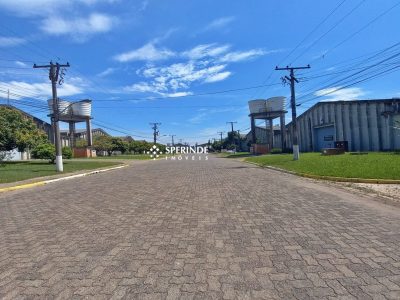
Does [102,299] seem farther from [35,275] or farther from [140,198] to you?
[140,198]

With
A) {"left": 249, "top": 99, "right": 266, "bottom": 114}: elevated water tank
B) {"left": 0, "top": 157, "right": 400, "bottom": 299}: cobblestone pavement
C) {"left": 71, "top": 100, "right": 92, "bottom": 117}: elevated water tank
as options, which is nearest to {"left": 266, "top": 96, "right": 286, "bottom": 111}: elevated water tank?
{"left": 249, "top": 99, "right": 266, "bottom": 114}: elevated water tank

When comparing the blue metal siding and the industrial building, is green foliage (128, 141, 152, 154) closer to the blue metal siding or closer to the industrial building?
the blue metal siding

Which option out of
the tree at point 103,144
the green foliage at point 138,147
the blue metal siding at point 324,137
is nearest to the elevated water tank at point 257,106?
the blue metal siding at point 324,137

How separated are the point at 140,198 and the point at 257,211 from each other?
435 centimetres

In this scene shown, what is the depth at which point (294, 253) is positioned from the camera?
525 centimetres

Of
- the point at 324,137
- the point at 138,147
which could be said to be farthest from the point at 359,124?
the point at 138,147

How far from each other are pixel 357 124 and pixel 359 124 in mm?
310

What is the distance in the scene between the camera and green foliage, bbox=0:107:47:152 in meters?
34.4

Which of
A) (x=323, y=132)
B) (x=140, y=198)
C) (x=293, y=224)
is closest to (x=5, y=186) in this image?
(x=140, y=198)

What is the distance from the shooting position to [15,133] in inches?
1374

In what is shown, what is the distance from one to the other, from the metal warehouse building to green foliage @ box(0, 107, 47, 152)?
35572 millimetres

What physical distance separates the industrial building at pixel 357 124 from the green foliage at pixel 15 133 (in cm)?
3514

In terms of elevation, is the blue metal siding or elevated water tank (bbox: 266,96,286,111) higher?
elevated water tank (bbox: 266,96,286,111)

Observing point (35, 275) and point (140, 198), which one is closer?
point (35, 275)
